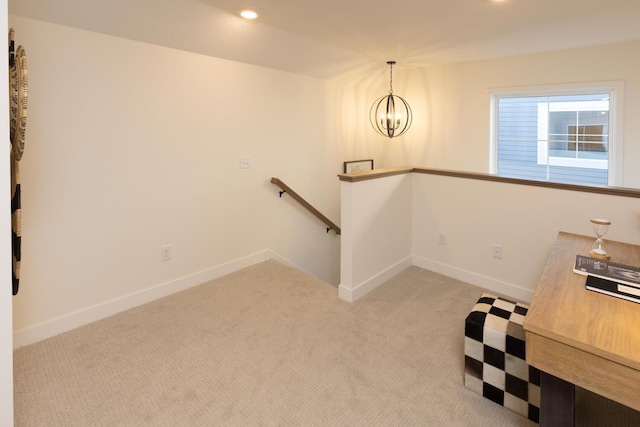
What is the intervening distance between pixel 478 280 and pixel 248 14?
279cm

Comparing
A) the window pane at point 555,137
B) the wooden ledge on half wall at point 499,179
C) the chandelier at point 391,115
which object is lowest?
the wooden ledge on half wall at point 499,179

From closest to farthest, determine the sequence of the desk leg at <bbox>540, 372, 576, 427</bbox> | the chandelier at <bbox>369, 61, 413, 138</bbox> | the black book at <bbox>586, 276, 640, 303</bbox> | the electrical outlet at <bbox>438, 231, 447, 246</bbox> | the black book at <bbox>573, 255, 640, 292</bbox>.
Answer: the desk leg at <bbox>540, 372, 576, 427</bbox> < the black book at <bbox>586, 276, 640, 303</bbox> < the black book at <bbox>573, 255, 640, 292</bbox> < the electrical outlet at <bbox>438, 231, 447, 246</bbox> < the chandelier at <bbox>369, 61, 413, 138</bbox>

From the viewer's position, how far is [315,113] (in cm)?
407

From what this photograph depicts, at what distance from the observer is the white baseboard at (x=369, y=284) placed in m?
2.89

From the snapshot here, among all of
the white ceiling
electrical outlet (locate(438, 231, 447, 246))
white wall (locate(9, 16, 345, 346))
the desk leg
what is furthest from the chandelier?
the desk leg

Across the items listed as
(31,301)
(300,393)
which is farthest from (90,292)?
(300,393)

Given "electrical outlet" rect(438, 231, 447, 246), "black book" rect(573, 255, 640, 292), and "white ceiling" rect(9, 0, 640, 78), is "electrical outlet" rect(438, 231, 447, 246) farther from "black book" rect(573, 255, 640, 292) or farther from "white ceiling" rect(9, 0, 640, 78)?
"white ceiling" rect(9, 0, 640, 78)

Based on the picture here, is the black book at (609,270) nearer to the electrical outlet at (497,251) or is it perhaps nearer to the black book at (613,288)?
the black book at (613,288)

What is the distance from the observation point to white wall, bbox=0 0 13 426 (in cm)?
122

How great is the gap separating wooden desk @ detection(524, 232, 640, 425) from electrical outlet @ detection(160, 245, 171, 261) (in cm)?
261

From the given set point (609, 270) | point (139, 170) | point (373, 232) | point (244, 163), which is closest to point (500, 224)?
point (373, 232)

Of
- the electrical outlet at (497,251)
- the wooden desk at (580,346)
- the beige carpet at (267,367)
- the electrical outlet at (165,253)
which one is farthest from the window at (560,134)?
the electrical outlet at (165,253)

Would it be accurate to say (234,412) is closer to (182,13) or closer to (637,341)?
(637,341)

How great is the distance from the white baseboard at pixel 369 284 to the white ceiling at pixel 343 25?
6.67 ft
